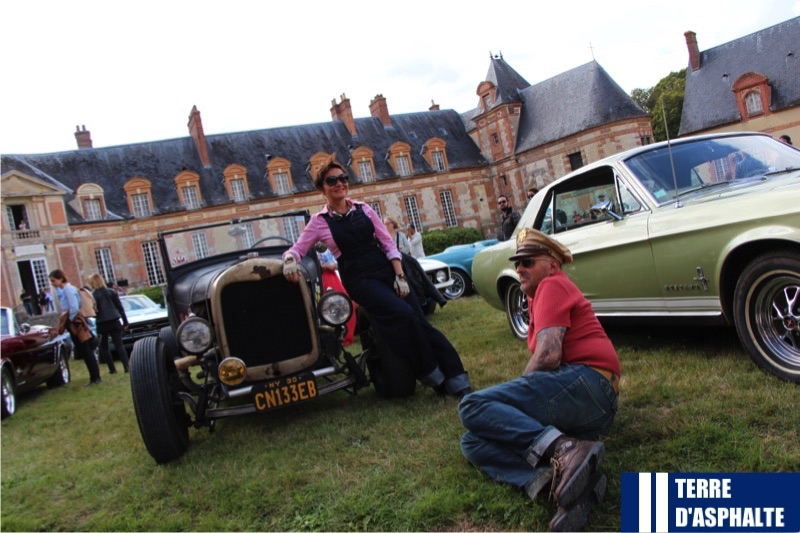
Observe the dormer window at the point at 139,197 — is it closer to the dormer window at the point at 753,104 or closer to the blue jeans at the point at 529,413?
the dormer window at the point at 753,104

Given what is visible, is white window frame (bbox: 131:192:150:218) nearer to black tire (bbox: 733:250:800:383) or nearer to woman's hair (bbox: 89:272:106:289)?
woman's hair (bbox: 89:272:106:289)

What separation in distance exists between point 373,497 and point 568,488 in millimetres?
1143

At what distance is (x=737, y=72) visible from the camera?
3934cm

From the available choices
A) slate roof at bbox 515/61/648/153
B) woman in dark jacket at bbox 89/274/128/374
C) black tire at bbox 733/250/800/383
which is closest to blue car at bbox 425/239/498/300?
woman in dark jacket at bbox 89/274/128/374

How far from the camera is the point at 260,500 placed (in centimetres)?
348

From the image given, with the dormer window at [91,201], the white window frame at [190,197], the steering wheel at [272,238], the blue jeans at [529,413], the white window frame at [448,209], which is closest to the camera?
the blue jeans at [529,413]

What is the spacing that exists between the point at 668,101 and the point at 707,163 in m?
54.7

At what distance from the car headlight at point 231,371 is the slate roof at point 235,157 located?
38.5 m

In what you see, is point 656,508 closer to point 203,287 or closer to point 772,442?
point 772,442

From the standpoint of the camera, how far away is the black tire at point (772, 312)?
3.58 meters

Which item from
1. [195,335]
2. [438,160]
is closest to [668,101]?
[438,160]

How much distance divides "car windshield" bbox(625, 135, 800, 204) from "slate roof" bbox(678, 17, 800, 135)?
38.8m

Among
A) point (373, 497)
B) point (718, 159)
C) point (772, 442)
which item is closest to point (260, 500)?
point (373, 497)

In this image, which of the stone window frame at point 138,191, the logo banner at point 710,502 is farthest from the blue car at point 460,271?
the stone window frame at point 138,191
